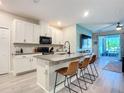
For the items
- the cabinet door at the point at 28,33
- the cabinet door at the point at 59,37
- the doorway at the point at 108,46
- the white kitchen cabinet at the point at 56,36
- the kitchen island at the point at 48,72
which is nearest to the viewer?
the kitchen island at the point at 48,72

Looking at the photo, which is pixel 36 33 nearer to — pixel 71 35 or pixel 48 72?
pixel 71 35

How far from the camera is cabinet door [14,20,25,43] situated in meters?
Result: 3.94

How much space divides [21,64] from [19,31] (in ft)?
4.69

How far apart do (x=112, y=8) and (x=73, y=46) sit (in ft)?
10.1

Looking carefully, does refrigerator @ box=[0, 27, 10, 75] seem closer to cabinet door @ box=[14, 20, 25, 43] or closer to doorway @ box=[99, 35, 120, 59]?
cabinet door @ box=[14, 20, 25, 43]

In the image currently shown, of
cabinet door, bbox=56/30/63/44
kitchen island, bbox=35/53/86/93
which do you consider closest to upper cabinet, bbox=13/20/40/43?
cabinet door, bbox=56/30/63/44

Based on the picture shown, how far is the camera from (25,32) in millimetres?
4277

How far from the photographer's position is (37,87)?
2664 millimetres

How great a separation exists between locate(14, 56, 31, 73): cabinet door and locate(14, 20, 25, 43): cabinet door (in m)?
0.80

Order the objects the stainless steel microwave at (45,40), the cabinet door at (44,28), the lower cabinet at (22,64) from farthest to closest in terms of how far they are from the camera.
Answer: the cabinet door at (44,28), the stainless steel microwave at (45,40), the lower cabinet at (22,64)

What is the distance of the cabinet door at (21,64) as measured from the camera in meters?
3.71

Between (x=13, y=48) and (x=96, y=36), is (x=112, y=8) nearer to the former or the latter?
(x=13, y=48)

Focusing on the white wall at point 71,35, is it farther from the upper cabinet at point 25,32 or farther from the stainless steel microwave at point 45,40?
the upper cabinet at point 25,32

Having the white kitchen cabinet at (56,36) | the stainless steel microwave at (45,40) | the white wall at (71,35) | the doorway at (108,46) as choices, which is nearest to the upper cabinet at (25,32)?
the stainless steel microwave at (45,40)
